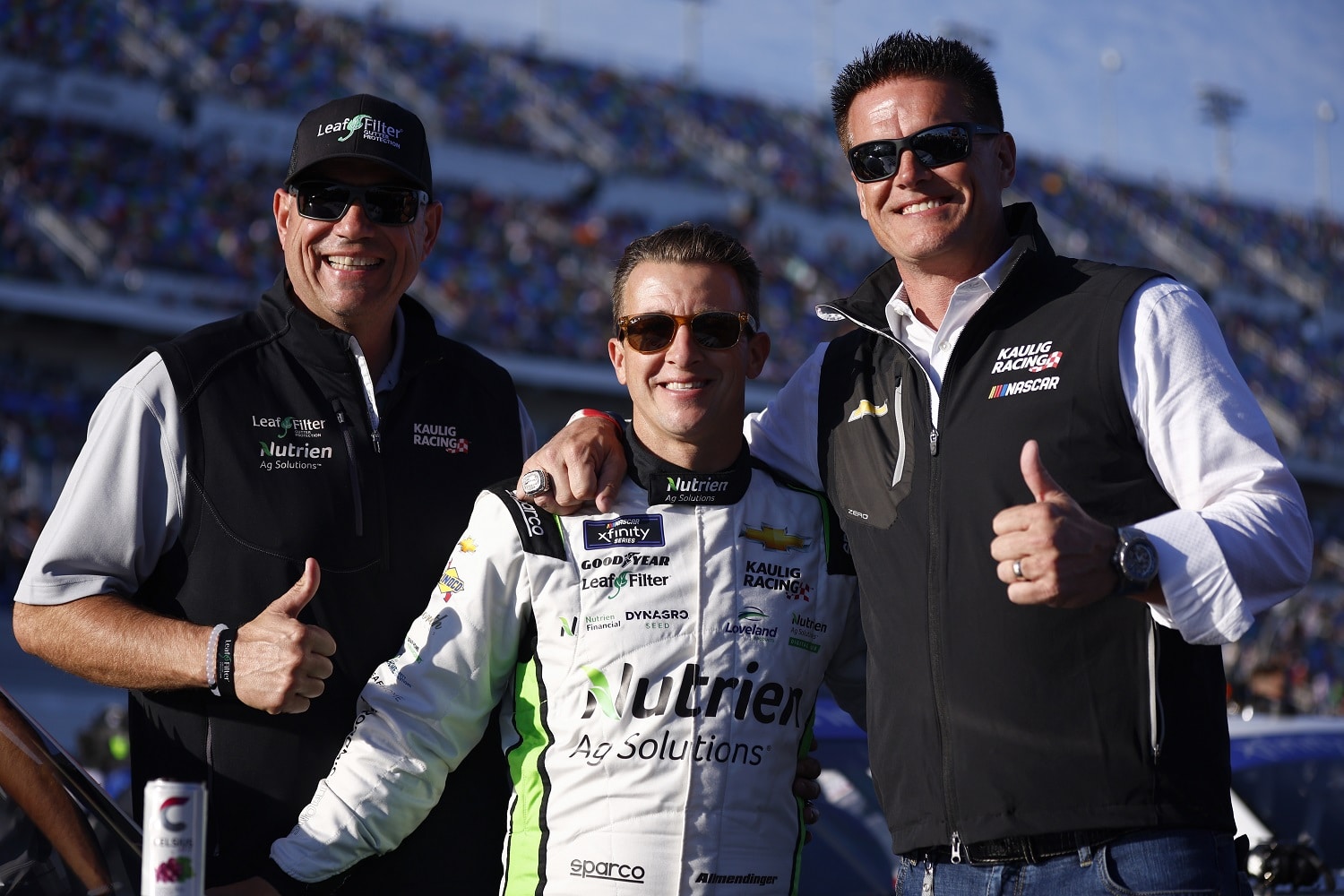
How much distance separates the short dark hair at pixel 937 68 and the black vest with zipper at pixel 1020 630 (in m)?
0.27

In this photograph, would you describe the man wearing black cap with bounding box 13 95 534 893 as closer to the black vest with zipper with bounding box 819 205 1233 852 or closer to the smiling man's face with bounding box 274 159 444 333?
the smiling man's face with bounding box 274 159 444 333

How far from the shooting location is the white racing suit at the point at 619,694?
2535 millimetres

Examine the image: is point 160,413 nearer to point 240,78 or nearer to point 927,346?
point 927,346

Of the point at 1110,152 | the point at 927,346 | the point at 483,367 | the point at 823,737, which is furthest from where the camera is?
the point at 1110,152

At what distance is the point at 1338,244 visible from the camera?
1550 inches

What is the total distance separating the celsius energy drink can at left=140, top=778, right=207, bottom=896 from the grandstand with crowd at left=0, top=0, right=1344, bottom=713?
13.1m

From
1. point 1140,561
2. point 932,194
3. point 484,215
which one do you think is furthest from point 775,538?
point 484,215

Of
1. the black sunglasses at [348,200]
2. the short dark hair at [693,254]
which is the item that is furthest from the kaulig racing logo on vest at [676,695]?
the black sunglasses at [348,200]

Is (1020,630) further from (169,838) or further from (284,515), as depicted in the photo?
(284,515)

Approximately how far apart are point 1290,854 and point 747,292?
9.30 feet

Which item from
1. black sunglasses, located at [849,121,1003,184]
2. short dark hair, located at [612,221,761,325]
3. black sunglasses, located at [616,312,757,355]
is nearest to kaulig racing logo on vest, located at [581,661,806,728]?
black sunglasses, located at [616,312,757,355]

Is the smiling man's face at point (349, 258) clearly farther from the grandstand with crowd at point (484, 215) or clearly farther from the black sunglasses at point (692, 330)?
the grandstand with crowd at point (484, 215)

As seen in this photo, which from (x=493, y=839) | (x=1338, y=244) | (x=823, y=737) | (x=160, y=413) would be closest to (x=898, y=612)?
(x=493, y=839)

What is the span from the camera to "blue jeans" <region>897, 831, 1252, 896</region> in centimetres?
214
